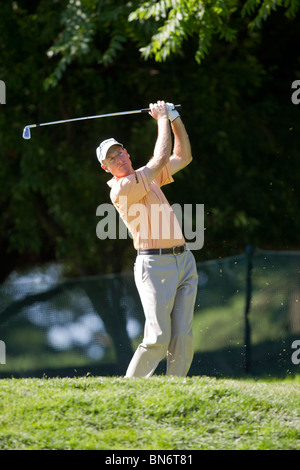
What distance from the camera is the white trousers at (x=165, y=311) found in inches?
231

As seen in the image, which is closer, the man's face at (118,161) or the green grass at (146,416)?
the green grass at (146,416)

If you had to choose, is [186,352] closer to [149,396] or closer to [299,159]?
[149,396]

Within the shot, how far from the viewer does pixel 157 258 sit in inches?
234

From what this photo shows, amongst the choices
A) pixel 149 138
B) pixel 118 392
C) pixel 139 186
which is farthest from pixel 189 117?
pixel 118 392

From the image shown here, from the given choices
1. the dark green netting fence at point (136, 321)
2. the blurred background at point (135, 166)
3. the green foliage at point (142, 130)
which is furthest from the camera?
the green foliage at point (142, 130)

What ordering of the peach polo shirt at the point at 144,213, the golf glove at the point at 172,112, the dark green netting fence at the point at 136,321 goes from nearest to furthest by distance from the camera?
the peach polo shirt at the point at 144,213, the golf glove at the point at 172,112, the dark green netting fence at the point at 136,321

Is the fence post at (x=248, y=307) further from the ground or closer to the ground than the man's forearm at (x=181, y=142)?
closer to the ground

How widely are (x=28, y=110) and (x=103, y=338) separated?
4.19m

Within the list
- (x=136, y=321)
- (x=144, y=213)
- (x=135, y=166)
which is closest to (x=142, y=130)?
(x=135, y=166)

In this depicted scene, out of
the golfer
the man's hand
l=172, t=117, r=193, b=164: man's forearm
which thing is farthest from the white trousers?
the man's hand

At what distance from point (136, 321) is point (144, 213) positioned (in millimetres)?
4287

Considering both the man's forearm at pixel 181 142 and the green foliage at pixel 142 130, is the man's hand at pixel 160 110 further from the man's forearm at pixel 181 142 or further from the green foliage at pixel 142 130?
the green foliage at pixel 142 130

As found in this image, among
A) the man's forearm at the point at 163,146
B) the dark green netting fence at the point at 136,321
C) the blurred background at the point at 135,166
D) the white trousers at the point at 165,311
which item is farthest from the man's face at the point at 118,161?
the dark green netting fence at the point at 136,321

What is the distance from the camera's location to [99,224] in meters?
12.2
